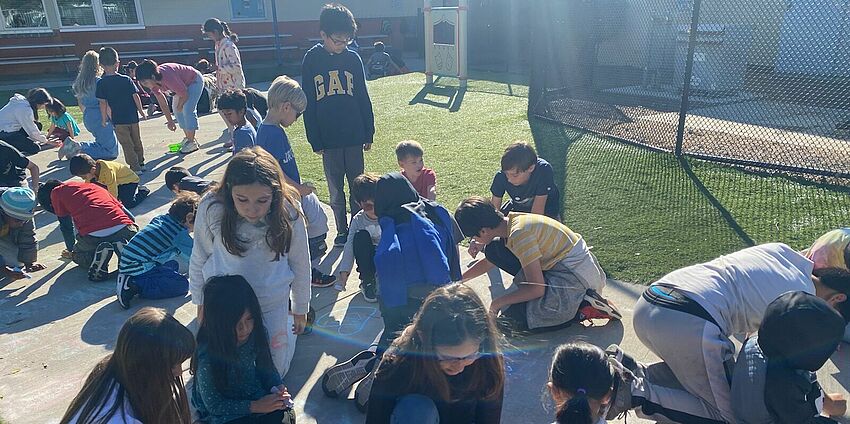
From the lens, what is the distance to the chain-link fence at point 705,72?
8586mm

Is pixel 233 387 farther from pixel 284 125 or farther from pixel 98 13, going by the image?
pixel 98 13

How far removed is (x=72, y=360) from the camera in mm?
3689

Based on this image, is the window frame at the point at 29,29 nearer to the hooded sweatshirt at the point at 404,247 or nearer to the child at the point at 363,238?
the child at the point at 363,238

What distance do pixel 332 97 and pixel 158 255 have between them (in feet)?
6.23

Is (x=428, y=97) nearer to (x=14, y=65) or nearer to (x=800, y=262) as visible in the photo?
(x=800, y=262)

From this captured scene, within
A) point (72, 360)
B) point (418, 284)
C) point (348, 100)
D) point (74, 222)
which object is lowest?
point (72, 360)

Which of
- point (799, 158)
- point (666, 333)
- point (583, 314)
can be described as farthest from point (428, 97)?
point (666, 333)

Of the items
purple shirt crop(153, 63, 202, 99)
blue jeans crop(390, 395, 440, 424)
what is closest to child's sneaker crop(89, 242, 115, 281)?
blue jeans crop(390, 395, 440, 424)

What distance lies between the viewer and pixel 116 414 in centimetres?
212

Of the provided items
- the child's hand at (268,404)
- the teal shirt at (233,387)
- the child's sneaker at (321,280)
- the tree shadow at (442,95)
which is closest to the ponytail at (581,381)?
the child's hand at (268,404)

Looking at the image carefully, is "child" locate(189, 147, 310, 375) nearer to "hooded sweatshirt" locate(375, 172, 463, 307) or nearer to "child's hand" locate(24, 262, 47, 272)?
"hooded sweatshirt" locate(375, 172, 463, 307)

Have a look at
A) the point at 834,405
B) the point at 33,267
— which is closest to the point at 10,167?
the point at 33,267

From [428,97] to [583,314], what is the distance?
9.96 meters

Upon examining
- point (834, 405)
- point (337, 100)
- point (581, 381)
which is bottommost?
point (834, 405)
